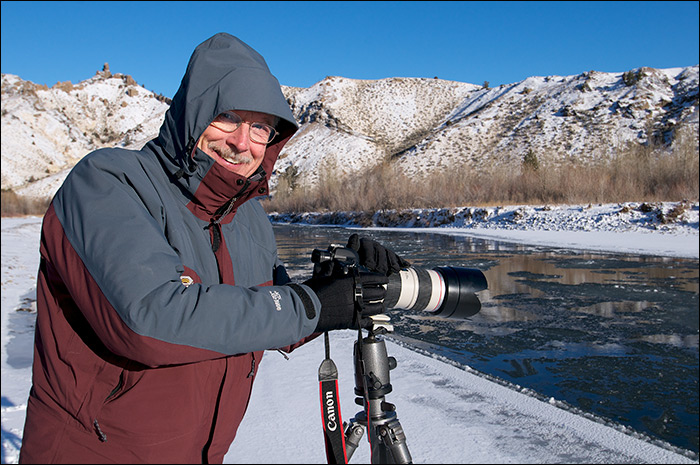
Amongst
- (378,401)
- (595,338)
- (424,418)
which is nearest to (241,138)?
(378,401)

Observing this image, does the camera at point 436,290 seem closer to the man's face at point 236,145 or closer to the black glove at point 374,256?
the black glove at point 374,256

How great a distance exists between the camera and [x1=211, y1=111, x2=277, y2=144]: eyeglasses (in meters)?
1.21

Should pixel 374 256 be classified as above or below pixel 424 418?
above

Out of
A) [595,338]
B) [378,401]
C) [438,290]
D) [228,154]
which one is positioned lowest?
[595,338]

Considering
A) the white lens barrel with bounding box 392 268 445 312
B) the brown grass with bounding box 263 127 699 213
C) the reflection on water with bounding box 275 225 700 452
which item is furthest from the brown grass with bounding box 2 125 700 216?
the white lens barrel with bounding box 392 268 445 312

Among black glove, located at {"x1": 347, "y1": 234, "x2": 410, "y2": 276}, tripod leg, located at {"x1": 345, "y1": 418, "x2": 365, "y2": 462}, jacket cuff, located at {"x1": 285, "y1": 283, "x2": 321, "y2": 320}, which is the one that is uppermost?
black glove, located at {"x1": 347, "y1": 234, "x2": 410, "y2": 276}

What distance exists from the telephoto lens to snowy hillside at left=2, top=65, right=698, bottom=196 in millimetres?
24630

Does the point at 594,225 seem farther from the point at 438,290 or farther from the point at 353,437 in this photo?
the point at 353,437

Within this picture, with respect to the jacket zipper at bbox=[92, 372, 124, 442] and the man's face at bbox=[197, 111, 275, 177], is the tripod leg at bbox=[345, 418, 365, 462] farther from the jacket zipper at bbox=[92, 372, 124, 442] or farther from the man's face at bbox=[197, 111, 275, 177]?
the man's face at bbox=[197, 111, 275, 177]

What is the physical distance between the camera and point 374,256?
52.9 inches

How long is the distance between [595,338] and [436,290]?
11.2ft

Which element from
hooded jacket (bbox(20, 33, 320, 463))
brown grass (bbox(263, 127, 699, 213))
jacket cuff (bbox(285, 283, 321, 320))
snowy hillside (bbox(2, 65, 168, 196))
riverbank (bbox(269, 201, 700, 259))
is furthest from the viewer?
snowy hillside (bbox(2, 65, 168, 196))

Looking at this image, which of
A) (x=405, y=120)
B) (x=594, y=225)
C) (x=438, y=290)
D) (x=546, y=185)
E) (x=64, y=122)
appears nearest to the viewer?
(x=438, y=290)

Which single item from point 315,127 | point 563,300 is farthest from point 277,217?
point 315,127
